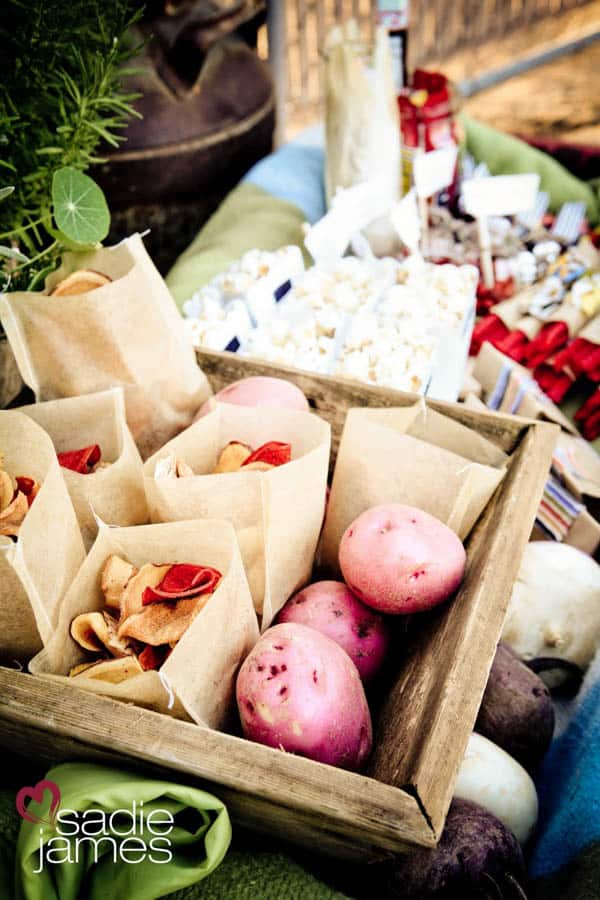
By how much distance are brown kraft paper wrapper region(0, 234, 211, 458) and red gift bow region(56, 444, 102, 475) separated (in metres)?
Result: 0.13

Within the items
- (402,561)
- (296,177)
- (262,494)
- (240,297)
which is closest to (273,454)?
(262,494)

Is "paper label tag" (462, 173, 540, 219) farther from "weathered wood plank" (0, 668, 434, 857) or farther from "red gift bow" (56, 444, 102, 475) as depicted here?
"weathered wood plank" (0, 668, 434, 857)

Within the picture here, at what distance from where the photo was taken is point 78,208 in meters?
1.00

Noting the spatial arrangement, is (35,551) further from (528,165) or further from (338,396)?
(528,165)

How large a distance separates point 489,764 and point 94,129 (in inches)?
43.7

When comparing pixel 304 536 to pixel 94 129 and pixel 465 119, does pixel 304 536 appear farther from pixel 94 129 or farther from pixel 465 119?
pixel 465 119

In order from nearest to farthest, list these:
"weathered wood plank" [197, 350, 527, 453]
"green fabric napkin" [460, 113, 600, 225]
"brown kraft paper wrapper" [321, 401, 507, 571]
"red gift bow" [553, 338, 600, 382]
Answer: "brown kraft paper wrapper" [321, 401, 507, 571], "weathered wood plank" [197, 350, 527, 453], "red gift bow" [553, 338, 600, 382], "green fabric napkin" [460, 113, 600, 225]

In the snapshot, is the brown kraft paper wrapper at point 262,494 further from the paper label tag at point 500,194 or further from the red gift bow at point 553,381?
the paper label tag at point 500,194

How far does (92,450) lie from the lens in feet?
3.04

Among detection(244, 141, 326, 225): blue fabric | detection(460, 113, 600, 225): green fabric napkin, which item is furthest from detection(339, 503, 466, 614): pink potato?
detection(460, 113, 600, 225): green fabric napkin

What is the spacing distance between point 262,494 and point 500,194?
1.36 meters

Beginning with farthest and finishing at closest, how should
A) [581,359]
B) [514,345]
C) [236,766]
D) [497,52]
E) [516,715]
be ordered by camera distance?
[497,52] → [514,345] → [581,359] → [516,715] → [236,766]

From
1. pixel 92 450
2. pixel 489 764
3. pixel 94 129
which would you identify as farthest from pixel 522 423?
pixel 94 129

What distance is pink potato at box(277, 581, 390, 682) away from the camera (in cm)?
88
